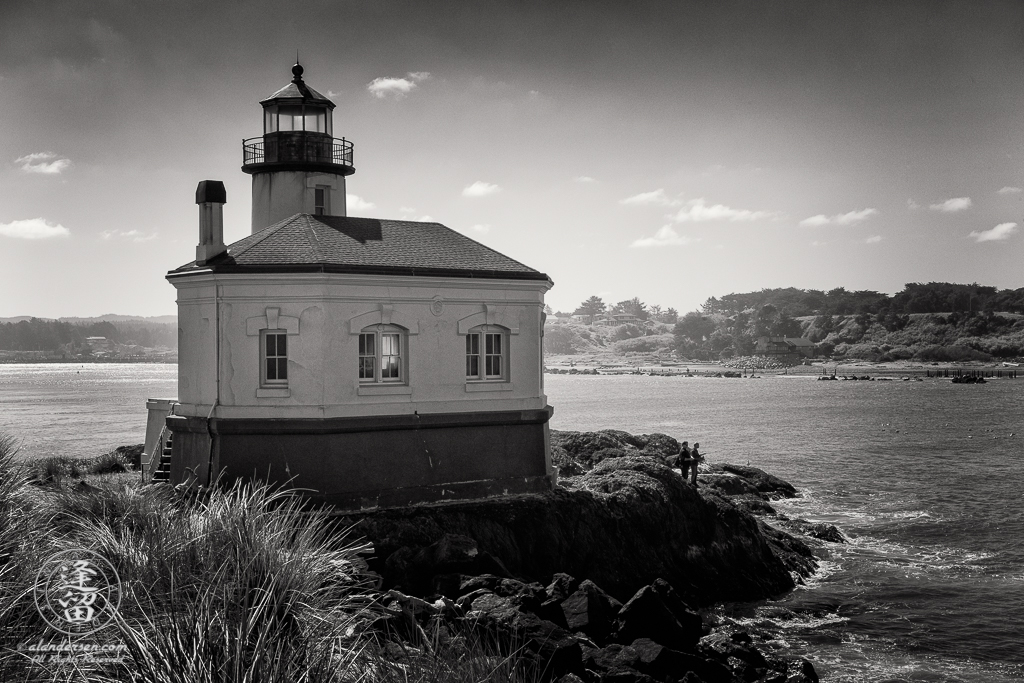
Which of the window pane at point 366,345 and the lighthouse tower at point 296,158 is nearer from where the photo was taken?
the window pane at point 366,345

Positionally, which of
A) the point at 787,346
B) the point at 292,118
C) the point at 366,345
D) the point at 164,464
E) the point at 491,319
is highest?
the point at 292,118

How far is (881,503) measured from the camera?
33.6 metres

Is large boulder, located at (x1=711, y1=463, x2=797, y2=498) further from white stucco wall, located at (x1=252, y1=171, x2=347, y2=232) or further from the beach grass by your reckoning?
the beach grass

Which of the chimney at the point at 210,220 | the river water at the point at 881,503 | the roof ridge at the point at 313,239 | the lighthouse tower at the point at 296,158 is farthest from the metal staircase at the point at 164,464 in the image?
the river water at the point at 881,503

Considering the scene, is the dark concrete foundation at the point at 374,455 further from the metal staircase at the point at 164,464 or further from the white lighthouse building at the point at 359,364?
the metal staircase at the point at 164,464

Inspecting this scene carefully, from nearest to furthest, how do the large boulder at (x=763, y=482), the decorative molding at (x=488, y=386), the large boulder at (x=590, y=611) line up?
the large boulder at (x=590, y=611)
the decorative molding at (x=488, y=386)
the large boulder at (x=763, y=482)

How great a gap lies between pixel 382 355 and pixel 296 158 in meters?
7.22

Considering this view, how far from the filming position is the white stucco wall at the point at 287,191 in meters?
23.9

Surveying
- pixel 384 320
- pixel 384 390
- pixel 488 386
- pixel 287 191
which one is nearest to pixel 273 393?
pixel 384 390

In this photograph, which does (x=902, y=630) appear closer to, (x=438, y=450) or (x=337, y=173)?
(x=438, y=450)

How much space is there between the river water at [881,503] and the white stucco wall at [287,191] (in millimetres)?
14122

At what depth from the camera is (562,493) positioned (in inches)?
806

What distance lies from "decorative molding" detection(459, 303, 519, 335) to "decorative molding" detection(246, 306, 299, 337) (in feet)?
11.6

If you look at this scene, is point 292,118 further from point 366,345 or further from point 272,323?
point 366,345
